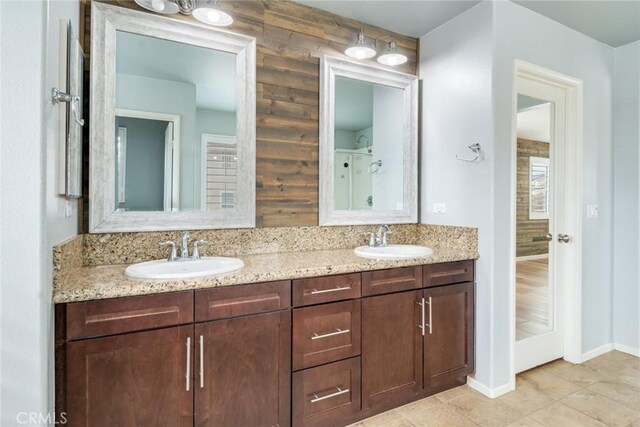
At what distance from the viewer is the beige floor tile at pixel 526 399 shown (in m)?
1.99

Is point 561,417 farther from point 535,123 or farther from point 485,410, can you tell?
point 535,123

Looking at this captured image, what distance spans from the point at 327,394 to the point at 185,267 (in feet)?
3.26

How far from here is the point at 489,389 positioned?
6.89 ft

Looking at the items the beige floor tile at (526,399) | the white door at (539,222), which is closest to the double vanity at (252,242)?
the beige floor tile at (526,399)

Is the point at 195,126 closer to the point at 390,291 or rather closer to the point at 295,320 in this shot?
the point at 295,320

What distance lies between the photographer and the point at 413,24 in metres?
2.47

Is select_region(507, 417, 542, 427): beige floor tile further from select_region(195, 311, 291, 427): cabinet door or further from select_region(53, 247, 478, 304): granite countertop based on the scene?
select_region(195, 311, 291, 427): cabinet door

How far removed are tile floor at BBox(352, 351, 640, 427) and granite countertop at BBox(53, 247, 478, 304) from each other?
885 mm

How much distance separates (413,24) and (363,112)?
2.55 ft

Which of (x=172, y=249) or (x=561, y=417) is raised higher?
(x=172, y=249)

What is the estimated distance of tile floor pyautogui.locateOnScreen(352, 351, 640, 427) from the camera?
1.85 meters

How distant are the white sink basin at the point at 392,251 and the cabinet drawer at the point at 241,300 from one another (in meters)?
0.62

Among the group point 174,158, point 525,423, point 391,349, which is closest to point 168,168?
point 174,158
